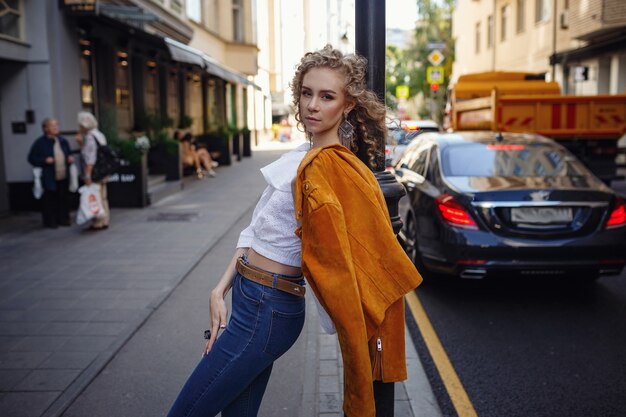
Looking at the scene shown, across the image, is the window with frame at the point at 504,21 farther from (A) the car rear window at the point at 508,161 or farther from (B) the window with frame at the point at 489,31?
(A) the car rear window at the point at 508,161

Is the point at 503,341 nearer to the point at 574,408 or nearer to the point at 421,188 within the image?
the point at 574,408

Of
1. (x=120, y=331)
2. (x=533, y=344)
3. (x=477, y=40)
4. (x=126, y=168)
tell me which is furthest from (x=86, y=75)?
(x=477, y=40)

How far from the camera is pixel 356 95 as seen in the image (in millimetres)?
2217

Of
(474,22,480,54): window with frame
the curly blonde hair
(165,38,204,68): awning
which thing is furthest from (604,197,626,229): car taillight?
(474,22,480,54): window with frame

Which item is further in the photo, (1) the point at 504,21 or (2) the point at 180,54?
(1) the point at 504,21

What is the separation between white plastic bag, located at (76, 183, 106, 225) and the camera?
9.43m

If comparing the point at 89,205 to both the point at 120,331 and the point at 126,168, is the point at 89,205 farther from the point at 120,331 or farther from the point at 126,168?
the point at 120,331

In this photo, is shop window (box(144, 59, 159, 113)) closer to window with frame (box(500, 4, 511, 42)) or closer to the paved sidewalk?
the paved sidewalk

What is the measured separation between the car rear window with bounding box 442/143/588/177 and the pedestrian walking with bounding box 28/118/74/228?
6.15m

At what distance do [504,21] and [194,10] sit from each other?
1809 centimetres

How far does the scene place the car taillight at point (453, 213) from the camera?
19.0 feet

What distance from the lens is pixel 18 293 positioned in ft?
20.6

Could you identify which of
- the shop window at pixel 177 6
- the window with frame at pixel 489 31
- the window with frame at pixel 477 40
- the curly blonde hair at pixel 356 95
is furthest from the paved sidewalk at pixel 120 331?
the window with frame at pixel 477 40

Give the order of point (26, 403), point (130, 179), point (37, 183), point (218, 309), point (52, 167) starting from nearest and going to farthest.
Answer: point (218, 309) → point (26, 403) → point (37, 183) → point (52, 167) → point (130, 179)
